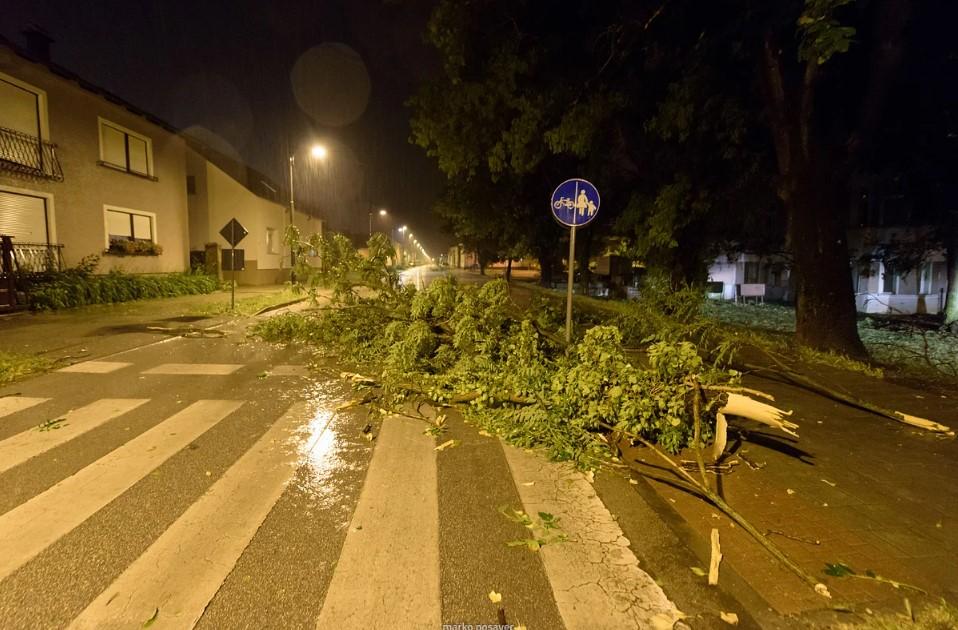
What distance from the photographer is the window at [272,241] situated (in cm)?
2898

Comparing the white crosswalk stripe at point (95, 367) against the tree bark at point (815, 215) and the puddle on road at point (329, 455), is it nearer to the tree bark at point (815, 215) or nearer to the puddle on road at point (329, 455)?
the puddle on road at point (329, 455)

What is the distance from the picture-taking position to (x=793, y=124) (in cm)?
891

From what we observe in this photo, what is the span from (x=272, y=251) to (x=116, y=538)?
2951 cm

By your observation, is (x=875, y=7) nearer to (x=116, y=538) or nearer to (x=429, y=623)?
(x=429, y=623)

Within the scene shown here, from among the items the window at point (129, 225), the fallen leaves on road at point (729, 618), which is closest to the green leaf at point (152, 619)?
the fallen leaves on road at point (729, 618)

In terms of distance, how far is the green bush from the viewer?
1300 cm

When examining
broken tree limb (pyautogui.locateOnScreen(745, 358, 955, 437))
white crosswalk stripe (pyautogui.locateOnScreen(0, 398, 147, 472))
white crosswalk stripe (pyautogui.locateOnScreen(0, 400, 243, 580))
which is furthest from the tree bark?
white crosswalk stripe (pyautogui.locateOnScreen(0, 398, 147, 472))

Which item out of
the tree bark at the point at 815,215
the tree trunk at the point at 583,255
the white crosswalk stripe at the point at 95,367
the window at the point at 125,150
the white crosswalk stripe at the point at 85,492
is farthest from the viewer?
the tree trunk at the point at 583,255

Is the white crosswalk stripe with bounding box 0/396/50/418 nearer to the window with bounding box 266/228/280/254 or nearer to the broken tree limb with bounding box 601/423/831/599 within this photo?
the broken tree limb with bounding box 601/423/831/599

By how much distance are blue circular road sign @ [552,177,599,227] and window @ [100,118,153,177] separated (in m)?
17.6

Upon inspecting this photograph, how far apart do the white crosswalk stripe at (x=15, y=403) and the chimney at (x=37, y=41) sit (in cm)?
1735

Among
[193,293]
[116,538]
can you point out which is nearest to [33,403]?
[116,538]

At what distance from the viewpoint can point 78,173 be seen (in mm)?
15492

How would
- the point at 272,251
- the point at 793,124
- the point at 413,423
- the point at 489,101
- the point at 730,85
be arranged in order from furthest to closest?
the point at 272,251, the point at 489,101, the point at 730,85, the point at 793,124, the point at 413,423
